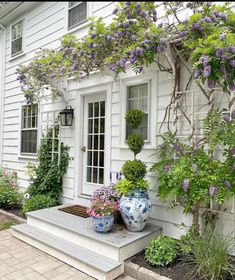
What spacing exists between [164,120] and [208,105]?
27.0 inches

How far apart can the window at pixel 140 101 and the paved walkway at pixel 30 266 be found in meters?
2.15

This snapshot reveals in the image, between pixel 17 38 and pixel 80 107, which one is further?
pixel 17 38

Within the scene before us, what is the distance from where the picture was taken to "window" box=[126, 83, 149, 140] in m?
4.02

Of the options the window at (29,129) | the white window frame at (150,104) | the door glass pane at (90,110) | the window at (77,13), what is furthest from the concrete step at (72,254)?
the window at (77,13)

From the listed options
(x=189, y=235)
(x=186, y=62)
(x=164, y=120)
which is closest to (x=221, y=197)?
(x=189, y=235)

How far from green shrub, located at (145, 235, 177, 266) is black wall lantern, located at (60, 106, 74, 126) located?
9.65 ft

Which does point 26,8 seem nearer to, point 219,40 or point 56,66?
point 56,66

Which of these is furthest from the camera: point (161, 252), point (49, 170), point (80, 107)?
point (49, 170)

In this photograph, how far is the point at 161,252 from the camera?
116 inches

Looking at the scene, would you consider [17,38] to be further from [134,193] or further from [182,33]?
[134,193]

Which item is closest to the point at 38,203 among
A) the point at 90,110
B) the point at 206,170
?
the point at 90,110

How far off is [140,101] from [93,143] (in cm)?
137

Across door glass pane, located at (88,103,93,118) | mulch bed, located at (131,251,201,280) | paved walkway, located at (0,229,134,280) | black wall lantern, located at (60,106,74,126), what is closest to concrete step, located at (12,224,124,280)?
paved walkway, located at (0,229,134,280)

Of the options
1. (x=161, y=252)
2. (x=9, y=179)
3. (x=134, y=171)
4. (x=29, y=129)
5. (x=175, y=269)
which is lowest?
(x=175, y=269)
